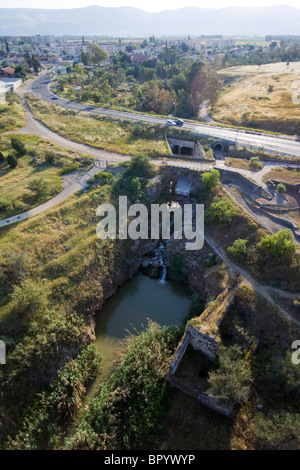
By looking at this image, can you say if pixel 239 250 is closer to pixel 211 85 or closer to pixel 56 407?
pixel 56 407

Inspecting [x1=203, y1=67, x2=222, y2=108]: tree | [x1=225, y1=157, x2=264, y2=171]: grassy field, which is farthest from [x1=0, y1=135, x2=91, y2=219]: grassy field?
[x1=203, y1=67, x2=222, y2=108]: tree

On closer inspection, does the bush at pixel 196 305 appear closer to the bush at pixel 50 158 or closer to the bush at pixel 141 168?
the bush at pixel 141 168

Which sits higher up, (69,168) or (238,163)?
(238,163)

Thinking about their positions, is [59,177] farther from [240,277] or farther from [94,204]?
[240,277]

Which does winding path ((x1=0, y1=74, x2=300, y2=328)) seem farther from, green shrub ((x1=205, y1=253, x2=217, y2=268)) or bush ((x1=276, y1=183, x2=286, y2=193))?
bush ((x1=276, y1=183, x2=286, y2=193))

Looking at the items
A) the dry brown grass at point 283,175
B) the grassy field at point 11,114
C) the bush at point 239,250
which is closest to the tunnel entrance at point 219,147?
the dry brown grass at point 283,175

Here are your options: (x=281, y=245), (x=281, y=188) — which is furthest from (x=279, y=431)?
(x=281, y=188)

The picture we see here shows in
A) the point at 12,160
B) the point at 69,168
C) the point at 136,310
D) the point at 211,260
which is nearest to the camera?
the point at 136,310
